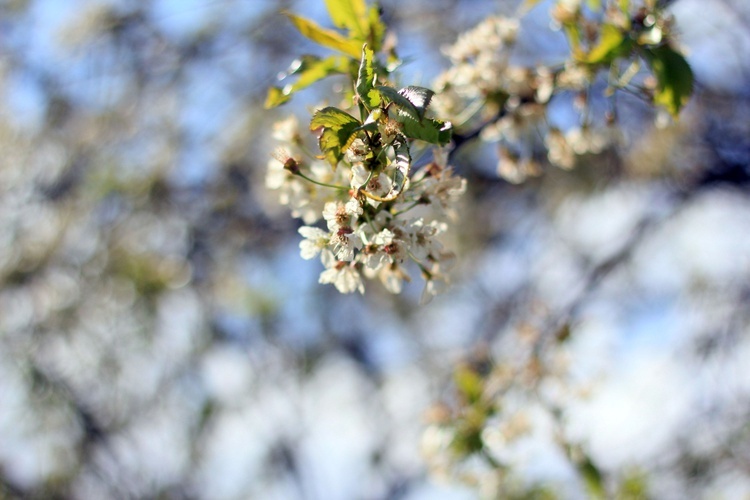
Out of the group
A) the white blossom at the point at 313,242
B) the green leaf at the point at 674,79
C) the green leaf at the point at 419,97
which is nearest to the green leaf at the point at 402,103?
the green leaf at the point at 419,97

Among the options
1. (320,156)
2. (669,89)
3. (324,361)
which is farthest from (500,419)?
(324,361)

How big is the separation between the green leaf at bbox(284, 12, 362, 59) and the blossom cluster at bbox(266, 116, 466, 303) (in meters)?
0.11

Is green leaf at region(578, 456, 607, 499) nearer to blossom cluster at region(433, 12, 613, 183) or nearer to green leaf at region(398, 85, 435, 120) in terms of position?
blossom cluster at region(433, 12, 613, 183)

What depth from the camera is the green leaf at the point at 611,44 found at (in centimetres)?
100

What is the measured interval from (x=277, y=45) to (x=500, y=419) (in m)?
2.65

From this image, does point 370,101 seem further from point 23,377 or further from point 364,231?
point 23,377

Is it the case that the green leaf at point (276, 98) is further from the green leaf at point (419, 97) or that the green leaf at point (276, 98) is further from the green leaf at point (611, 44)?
the green leaf at point (611, 44)

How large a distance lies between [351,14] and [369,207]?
300mm

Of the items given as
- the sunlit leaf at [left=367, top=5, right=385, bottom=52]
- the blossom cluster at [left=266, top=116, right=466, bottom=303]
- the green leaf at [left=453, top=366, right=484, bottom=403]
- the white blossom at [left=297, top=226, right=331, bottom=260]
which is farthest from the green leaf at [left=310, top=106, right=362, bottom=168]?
the green leaf at [left=453, top=366, right=484, bottom=403]

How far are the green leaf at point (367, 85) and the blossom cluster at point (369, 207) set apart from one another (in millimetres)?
32

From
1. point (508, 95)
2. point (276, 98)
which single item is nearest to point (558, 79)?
point (508, 95)

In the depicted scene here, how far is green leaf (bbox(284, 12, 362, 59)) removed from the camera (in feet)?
3.04

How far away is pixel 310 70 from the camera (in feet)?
3.07

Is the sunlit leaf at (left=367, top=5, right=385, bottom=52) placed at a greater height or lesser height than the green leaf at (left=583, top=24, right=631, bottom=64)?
greater
